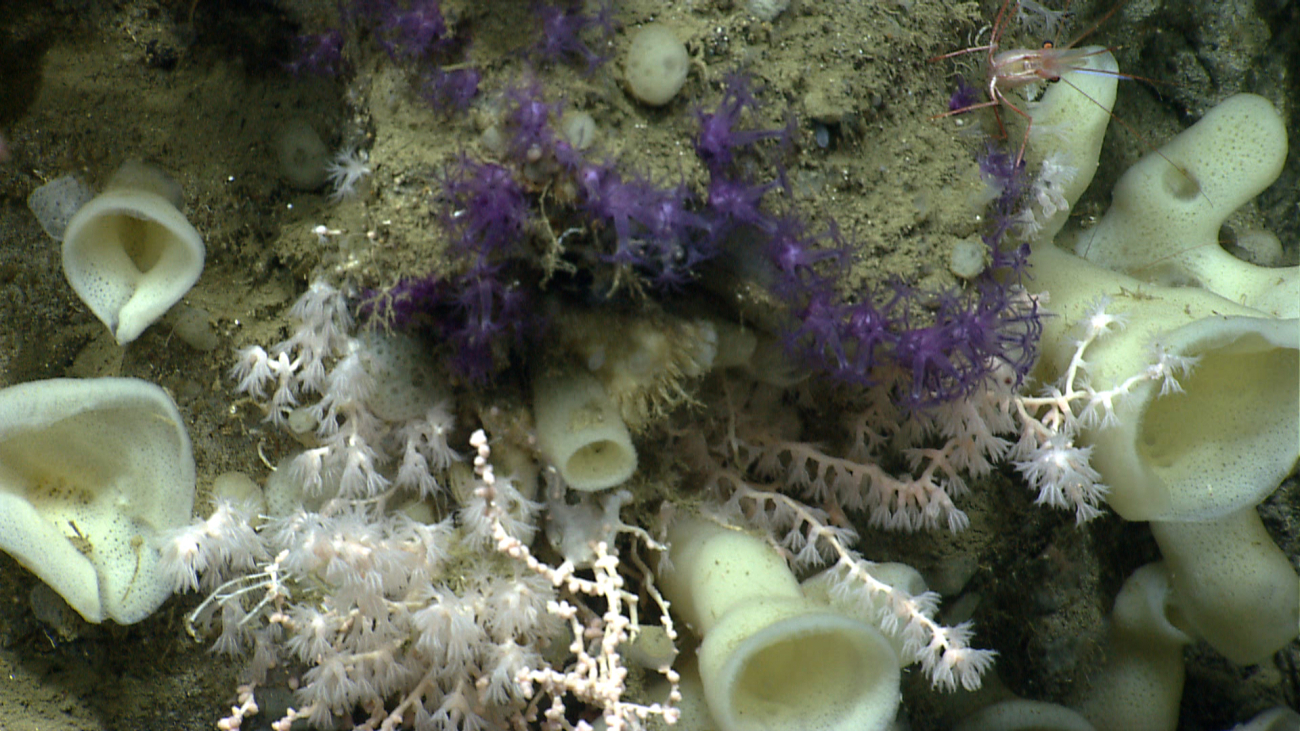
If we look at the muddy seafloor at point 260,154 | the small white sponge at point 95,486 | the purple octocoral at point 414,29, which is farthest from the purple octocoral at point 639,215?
the small white sponge at point 95,486

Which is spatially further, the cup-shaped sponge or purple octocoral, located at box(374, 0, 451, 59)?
the cup-shaped sponge

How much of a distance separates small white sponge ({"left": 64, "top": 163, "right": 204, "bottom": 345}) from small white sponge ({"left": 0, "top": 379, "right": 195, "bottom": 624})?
0.22 m

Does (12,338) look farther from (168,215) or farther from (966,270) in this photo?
(966,270)

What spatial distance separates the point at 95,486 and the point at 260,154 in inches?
46.2

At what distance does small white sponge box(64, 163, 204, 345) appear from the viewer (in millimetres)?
2162

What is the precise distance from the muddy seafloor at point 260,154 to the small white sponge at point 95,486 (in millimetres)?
148

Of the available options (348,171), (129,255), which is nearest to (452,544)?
(348,171)

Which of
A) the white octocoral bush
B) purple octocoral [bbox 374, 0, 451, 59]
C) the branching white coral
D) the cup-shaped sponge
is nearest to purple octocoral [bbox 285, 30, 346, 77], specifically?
the branching white coral

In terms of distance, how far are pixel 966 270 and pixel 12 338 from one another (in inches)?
118

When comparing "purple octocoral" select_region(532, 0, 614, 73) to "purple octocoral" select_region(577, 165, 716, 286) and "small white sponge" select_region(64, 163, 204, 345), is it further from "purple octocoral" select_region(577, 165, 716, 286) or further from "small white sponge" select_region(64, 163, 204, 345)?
"small white sponge" select_region(64, 163, 204, 345)

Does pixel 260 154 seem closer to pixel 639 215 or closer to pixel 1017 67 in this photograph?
pixel 639 215

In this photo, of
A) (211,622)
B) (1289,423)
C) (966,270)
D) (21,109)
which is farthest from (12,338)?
(1289,423)

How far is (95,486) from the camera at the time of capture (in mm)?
2342

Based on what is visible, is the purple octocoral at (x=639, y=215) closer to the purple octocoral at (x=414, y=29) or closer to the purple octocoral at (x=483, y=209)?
the purple octocoral at (x=483, y=209)
